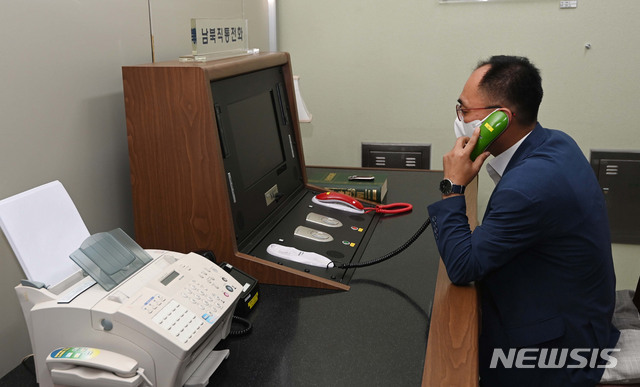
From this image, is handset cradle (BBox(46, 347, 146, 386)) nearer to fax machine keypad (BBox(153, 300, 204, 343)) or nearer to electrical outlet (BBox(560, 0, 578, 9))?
fax machine keypad (BBox(153, 300, 204, 343))

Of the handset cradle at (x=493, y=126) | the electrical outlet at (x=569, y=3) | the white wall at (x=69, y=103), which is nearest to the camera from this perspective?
the white wall at (x=69, y=103)

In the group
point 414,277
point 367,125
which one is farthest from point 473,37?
point 414,277

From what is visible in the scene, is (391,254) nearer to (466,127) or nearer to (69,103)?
(466,127)

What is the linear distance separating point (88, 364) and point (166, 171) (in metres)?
0.63

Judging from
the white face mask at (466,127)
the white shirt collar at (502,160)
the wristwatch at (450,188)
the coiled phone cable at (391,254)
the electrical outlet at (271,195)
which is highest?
the white face mask at (466,127)

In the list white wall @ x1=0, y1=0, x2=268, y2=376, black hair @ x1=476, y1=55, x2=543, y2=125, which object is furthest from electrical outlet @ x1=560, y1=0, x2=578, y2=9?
white wall @ x1=0, y1=0, x2=268, y2=376

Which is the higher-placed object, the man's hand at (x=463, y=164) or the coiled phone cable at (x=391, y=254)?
the man's hand at (x=463, y=164)

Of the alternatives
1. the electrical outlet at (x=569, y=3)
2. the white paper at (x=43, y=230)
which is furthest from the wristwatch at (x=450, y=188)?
the electrical outlet at (x=569, y=3)

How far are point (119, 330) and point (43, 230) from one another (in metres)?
0.34

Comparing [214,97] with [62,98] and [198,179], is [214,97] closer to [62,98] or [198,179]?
[198,179]

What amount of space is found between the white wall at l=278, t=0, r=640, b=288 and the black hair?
1.33 metres

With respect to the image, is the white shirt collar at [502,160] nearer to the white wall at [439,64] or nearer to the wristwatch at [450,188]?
the wristwatch at [450,188]

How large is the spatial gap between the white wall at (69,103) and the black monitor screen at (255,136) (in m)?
0.32

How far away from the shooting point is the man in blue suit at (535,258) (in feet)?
4.46
